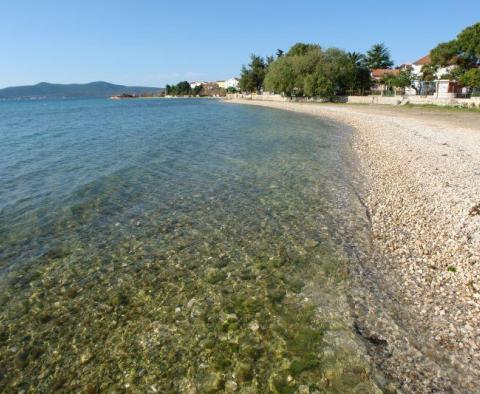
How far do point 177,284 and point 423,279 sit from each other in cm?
589

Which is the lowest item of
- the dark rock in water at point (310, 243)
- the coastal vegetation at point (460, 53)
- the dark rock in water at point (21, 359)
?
the dark rock in water at point (21, 359)

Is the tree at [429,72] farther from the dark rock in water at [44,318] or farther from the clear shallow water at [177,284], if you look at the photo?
the dark rock in water at [44,318]

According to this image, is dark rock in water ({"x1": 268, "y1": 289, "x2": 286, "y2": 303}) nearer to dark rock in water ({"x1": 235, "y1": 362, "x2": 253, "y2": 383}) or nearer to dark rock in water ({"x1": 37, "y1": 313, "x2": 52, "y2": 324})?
dark rock in water ({"x1": 235, "y1": 362, "x2": 253, "y2": 383})

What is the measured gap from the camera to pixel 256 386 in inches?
198

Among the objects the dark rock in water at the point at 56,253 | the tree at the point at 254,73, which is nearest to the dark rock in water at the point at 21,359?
the dark rock in water at the point at 56,253

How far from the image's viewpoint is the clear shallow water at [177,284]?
535 centimetres

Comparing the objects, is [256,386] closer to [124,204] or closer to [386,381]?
[386,381]

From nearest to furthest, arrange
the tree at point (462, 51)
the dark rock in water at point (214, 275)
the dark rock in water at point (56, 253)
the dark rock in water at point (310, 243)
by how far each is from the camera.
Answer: the dark rock in water at point (214, 275), the dark rock in water at point (56, 253), the dark rock in water at point (310, 243), the tree at point (462, 51)

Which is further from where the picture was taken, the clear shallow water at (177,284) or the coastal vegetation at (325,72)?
the coastal vegetation at (325,72)

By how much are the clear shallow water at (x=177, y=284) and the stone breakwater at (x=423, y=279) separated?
1.97 feet

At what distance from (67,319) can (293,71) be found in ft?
308

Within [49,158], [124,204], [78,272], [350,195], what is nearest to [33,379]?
[78,272]

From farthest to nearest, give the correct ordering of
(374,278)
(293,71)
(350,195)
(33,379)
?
(293,71) < (350,195) < (374,278) < (33,379)

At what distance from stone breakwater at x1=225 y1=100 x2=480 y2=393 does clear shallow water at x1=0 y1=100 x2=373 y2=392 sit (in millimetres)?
601
